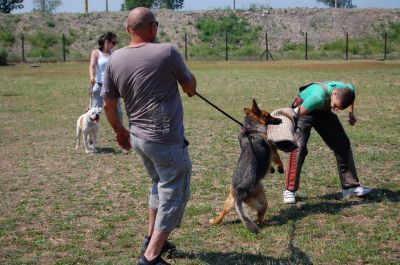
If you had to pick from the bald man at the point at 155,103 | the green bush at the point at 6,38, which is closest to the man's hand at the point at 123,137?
the bald man at the point at 155,103

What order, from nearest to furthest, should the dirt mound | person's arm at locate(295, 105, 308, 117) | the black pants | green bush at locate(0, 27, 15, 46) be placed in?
person's arm at locate(295, 105, 308, 117) → the black pants → green bush at locate(0, 27, 15, 46) → the dirt mound

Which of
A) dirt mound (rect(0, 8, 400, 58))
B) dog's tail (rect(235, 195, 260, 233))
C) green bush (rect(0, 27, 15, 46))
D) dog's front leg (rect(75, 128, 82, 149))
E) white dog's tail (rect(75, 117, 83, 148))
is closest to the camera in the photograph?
dog's tail (rect(235, 195, 260, 233))

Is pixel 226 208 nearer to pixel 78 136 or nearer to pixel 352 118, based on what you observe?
pixel 352 118

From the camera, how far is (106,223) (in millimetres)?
5598

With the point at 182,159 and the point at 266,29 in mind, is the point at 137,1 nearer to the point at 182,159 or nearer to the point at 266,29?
the point at 266,29

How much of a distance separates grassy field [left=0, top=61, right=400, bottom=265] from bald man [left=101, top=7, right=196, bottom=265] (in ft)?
2.61

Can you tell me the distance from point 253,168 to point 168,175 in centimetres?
154

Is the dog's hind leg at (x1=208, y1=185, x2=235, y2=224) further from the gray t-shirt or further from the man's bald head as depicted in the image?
the man's bald head

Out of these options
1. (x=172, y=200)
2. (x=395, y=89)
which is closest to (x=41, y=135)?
(x=172, y=200)

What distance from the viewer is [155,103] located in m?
3.84

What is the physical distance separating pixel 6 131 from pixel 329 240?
8998 mm

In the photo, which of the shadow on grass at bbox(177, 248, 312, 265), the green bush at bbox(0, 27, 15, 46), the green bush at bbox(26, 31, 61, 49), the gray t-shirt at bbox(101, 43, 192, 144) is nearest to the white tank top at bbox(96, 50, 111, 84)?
the shadow on grass at bbox(177, 248, 312, 265)

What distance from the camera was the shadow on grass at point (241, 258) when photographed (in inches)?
174

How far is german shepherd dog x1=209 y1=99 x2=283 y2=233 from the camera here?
520 cm
